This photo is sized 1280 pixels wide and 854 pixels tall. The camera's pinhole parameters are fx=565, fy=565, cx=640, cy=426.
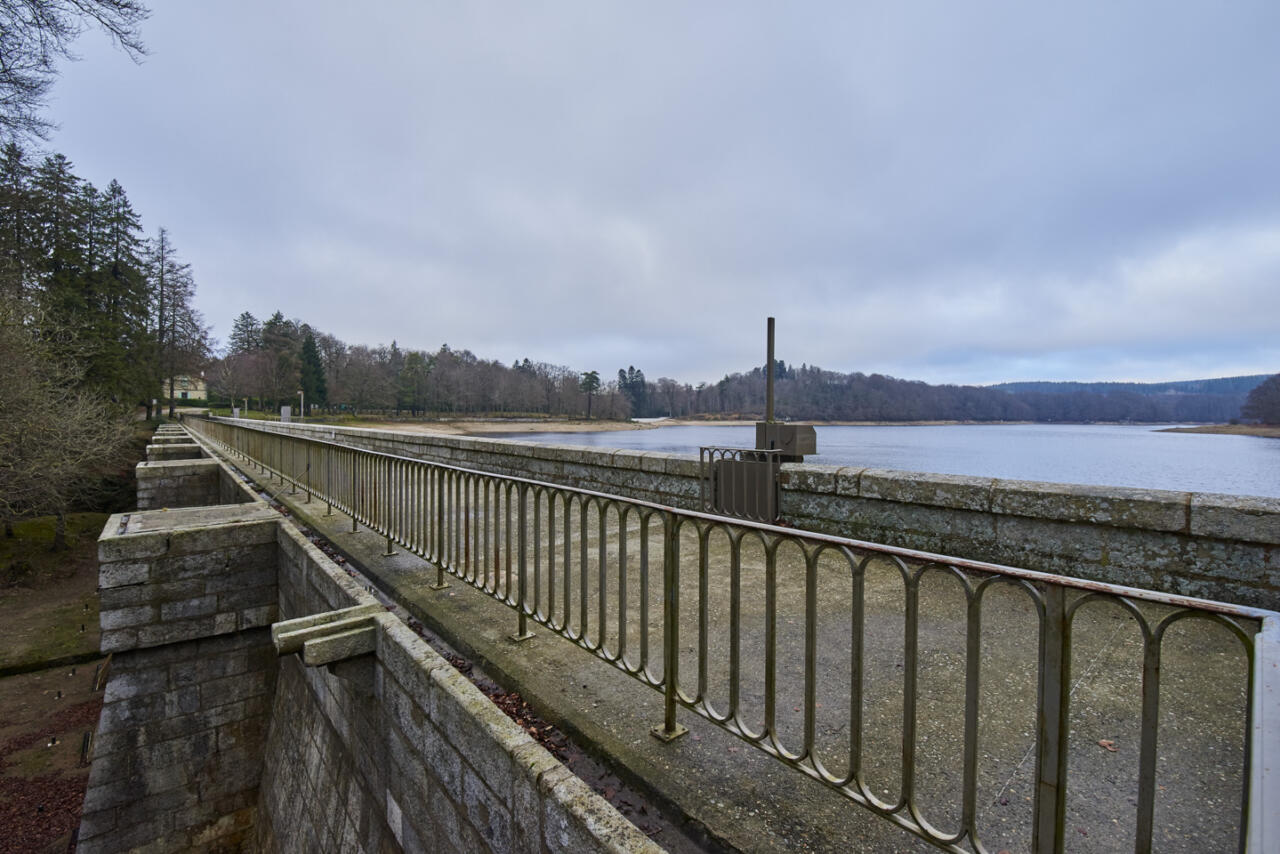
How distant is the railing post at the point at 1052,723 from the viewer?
1.34 m

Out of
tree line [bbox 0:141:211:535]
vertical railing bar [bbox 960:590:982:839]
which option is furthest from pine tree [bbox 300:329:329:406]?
vertical railing bar [bbox 960:590:982:839]

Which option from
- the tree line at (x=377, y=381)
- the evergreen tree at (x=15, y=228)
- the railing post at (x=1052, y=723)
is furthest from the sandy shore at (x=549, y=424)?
the railing post at (x=1052, y=723)

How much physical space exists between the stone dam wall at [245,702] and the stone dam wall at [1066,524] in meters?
3.56

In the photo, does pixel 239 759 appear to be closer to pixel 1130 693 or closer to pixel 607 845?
pixel 607 845

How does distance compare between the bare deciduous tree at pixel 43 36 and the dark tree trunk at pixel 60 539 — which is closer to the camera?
the bare deciduous tree at pixel 43 36

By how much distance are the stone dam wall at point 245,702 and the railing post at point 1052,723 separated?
2567 millimetres

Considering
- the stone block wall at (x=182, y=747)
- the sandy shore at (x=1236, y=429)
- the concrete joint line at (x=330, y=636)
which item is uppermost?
the concrete joint line at (x=330, y=636)

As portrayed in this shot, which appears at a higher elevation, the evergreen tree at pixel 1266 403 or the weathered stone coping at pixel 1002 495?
the evergreen tree at pixel 1266 403

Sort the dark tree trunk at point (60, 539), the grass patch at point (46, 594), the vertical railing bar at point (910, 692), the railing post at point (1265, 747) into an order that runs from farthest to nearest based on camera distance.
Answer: the dark tree trunk at point (60, 539)
the grass patch at point (46, 594)
the vertical railing bar at point (910, 692)
the railing post at point (1265, 747)

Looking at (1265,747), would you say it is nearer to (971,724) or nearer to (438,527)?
(971,724)

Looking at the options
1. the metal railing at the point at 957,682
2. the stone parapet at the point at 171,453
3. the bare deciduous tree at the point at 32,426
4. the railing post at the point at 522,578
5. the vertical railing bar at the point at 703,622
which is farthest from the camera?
the stone parapet at the point at 171,453

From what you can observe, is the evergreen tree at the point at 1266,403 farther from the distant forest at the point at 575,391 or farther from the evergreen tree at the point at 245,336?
the evergreen tree at the point at 245,336

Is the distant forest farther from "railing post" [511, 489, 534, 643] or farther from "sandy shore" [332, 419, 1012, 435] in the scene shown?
"railing post" [511, 489, 534, 643]

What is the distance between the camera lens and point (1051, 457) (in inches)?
1599
